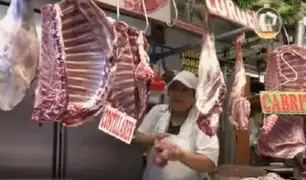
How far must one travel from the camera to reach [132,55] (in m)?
1.59

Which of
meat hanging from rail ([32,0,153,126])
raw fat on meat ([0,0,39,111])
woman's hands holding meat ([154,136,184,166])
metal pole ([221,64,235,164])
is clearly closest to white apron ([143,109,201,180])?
woman's hands holding meat ([154,136,184,166])

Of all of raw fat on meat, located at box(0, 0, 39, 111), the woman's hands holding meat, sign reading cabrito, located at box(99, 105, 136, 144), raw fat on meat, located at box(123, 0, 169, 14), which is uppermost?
raw fat on meat, located at box(123, 0, 169, 14)

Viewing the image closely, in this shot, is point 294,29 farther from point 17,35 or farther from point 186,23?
point 17,35

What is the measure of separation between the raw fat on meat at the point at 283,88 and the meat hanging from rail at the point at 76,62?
3.07ft

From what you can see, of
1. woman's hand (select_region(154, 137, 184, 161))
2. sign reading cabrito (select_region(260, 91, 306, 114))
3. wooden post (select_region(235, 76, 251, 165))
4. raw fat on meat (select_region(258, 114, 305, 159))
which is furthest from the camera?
wooden post (select_region(235, 76, 251, 165))

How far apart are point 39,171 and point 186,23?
0.84 meters

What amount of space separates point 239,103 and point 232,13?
1.24ft

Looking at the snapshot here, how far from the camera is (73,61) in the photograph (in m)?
1.42

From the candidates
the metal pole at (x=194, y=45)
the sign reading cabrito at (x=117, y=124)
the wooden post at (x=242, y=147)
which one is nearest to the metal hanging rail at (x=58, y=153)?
the metal pole at (x=194, y=45)

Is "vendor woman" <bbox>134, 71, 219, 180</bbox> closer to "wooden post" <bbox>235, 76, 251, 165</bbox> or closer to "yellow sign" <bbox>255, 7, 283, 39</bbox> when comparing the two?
"yellow sign" <bbox>255, 7, 283, 39</bbox>

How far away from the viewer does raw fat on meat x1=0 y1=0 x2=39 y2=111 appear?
142cm

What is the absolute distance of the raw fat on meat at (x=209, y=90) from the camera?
174 centimetres

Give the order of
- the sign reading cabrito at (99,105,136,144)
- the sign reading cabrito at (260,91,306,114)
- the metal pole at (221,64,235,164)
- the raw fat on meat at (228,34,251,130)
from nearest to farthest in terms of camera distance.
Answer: the sign reading cabrito at (99,105,136,144) < the sign reading cabrito at (260,91,306,114) < the raw fat on meat at (228,34,251,130) < the metal pole at (221,64,235,164)

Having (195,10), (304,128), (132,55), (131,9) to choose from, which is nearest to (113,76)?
(132,55)
